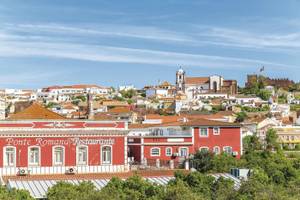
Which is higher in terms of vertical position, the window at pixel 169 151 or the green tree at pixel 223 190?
the green tree at pixel 223 190

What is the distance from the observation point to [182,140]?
154 feet

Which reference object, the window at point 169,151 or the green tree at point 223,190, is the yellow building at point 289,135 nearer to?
the window at point 169,151

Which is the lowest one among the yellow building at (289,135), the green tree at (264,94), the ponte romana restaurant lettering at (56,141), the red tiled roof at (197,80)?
the yellow building at (289,135)

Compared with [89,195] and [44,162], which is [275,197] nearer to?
[89,195]

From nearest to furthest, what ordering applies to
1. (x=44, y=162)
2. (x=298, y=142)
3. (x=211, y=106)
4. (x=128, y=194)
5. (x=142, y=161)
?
(x=128, y=194)
(x=44, y=162)
(x=142, y=161)
(x=298, y=142)
(x=211, y=106)

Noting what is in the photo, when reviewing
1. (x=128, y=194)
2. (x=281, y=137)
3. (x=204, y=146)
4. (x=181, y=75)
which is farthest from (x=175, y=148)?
(x=181, y=75)

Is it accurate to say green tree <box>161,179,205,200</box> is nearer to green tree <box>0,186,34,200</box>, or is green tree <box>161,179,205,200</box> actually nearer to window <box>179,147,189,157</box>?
green tree <box>0,186,34,200</box>

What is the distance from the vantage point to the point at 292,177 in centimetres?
3139

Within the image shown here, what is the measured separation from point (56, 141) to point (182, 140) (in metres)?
14.2

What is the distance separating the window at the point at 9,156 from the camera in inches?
1329

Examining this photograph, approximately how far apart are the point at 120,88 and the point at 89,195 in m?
170

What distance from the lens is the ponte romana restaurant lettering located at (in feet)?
112

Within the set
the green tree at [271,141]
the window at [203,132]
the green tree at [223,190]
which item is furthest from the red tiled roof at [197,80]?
the green tree at [223,190]

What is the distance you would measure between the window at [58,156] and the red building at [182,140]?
1082 cm
